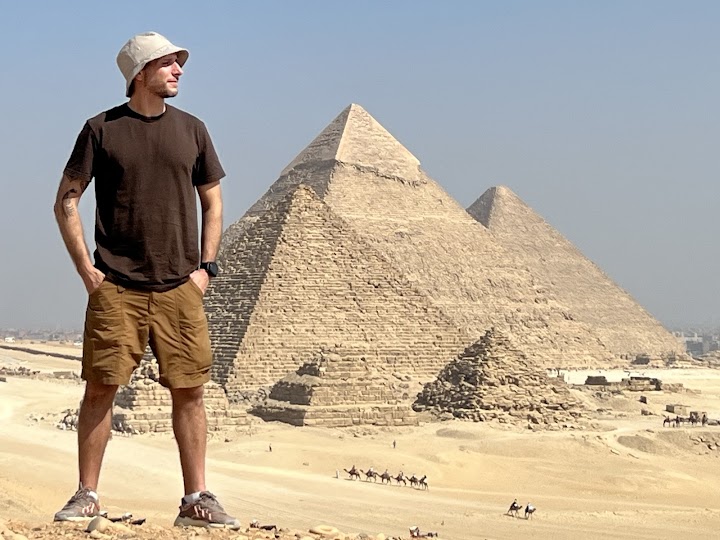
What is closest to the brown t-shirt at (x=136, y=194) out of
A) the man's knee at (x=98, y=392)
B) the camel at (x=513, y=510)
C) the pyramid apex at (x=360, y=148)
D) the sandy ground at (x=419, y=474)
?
the man's knee at (x=98, y=392)

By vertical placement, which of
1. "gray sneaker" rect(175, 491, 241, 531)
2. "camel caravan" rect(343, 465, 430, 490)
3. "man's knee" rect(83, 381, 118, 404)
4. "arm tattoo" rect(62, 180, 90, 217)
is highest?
"arm tattoo" rect(62, 180, 90, 217)

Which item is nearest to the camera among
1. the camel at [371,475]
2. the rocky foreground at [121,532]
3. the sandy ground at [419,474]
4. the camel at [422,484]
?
the rocky foreground at [121,532]

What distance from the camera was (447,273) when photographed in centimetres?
7181

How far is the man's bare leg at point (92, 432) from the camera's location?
18.5 feet

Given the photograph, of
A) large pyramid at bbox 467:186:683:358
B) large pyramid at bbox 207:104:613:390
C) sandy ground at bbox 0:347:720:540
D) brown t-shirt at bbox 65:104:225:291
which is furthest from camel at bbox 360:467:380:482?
large pyramid at bbox 467:186:683:358

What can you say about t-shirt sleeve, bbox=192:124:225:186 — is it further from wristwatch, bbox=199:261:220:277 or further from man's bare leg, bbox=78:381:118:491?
man's bare leg, bbox=78:381:118:491

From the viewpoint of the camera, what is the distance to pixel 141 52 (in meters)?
5.55

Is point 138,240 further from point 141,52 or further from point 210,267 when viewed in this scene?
point 141,52

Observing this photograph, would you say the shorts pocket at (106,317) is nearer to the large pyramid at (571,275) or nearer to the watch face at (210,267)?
the watch face at (210,267)

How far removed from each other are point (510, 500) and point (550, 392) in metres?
12.5

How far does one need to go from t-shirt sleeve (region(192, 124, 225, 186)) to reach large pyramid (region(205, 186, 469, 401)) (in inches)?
1267

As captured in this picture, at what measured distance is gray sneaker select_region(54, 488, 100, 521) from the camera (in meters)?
5.60

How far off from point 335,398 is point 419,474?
22.2ft

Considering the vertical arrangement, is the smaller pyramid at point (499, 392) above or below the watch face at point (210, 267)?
below
